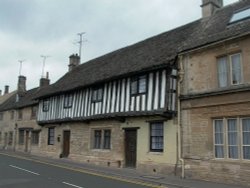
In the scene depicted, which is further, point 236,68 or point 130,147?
point 130,147

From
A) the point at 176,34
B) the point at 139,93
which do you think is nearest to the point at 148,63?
the point at 139,93

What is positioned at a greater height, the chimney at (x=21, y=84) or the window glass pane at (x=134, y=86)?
the chimney at (x=21, y=84)

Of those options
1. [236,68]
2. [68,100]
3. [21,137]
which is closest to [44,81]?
[21,137]

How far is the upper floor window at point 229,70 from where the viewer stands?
13.5 m

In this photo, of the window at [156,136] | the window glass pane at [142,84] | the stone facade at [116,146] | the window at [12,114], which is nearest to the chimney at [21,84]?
the window at [12,114]

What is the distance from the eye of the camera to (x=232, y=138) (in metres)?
13.4

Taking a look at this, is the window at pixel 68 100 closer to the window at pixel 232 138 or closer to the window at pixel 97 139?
the window at pixel 97 139

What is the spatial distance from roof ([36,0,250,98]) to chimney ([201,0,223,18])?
1.25 feet

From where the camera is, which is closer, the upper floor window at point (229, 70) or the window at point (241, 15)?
the upper floor window at point (229, 70)

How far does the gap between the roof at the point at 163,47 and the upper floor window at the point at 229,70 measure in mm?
914

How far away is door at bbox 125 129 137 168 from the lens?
18.6 metres

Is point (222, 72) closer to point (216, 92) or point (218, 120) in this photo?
point (216, 92)

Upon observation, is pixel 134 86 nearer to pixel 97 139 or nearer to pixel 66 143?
pixel 97 139

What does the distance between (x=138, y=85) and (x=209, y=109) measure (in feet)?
17.3
